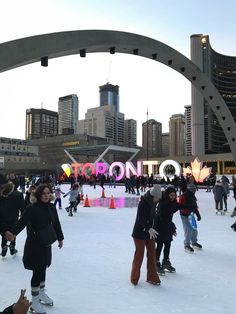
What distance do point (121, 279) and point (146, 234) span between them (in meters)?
0.83

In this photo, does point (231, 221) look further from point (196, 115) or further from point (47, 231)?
point (196, 115)

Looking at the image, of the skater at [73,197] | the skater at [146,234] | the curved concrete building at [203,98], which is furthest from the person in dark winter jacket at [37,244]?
the curved concrete building at [203,98]

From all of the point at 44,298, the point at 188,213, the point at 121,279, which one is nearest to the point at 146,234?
the point at 121,279

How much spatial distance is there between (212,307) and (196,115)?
123096 mm

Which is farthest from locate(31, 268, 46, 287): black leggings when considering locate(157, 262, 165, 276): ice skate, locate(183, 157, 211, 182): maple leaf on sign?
locate(183, 157, 211, 182): maple leaf on sign

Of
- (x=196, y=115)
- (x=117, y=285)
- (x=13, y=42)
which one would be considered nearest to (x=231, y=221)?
(x=117, y=285)

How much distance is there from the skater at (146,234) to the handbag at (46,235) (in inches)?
56.9

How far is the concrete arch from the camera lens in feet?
27.3

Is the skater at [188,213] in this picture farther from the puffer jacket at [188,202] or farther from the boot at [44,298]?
the boot at [44,298]

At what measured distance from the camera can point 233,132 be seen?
21188mm

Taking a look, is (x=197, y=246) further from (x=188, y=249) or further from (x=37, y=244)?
(x=37, y=244)

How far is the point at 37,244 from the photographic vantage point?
3.89 metres

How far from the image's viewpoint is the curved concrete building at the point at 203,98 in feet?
400

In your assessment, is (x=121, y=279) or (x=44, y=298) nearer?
(x=44, y=298)
